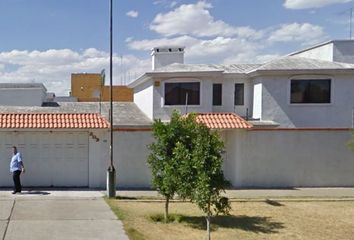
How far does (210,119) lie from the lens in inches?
688

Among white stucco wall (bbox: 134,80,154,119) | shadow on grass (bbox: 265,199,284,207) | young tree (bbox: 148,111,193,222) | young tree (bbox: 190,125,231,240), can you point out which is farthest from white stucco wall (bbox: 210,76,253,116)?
young tree (bbox: 190,125,231,240)

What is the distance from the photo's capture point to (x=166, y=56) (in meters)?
27.9

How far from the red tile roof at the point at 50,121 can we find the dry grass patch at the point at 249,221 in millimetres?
3679

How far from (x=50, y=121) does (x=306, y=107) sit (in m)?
12.3

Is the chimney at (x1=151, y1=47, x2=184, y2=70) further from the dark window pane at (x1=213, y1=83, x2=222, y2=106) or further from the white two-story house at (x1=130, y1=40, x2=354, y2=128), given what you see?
the white two-story house at (x1=130, y1=40, x2=354, y2=128)

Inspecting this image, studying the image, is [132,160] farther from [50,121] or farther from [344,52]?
[344,52]

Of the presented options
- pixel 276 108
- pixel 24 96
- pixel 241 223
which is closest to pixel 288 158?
pixel 276 108

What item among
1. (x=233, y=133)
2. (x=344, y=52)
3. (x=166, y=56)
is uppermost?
(x=166, y=56)

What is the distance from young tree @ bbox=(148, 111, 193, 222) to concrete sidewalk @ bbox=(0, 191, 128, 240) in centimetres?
151

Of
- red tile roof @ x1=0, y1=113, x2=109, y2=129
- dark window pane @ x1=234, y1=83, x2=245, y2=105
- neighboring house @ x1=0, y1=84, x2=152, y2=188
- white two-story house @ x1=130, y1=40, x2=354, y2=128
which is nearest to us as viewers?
red tile roof @ x1=0, y1=113, x2=109, y2=129

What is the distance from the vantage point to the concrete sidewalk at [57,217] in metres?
9.52

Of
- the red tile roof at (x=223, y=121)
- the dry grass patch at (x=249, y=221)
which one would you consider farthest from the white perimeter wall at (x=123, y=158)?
the dry grass patch at (x=249, y=221)

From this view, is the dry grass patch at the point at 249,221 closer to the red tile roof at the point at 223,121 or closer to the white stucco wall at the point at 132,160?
the white stucco wall at the point at 132,160

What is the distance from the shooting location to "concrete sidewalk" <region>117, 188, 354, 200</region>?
51.0 feet
